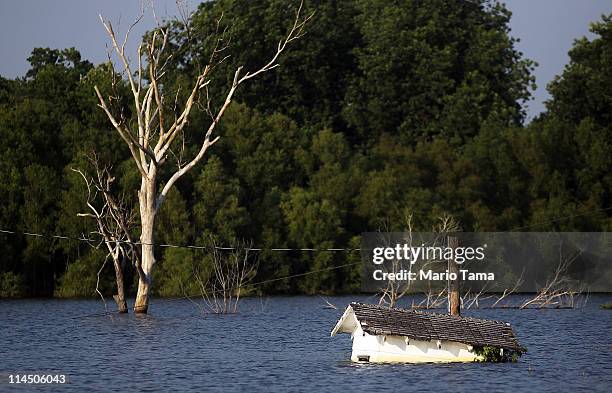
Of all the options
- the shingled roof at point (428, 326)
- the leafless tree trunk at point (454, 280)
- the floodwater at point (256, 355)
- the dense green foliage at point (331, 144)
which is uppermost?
the dense green foliage at point (331, 144)

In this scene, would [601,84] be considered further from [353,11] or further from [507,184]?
[353,11]

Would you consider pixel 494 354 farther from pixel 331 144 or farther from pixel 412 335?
pixel 331 144

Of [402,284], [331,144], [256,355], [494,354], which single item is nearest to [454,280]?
[494,354]

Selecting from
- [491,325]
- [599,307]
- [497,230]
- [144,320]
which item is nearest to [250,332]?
[144,320]

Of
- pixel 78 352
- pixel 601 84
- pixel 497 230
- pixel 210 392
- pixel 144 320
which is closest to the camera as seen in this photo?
pixel 210 392

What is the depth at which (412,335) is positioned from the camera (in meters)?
34.0

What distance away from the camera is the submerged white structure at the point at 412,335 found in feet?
112

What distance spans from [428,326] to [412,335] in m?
0.68

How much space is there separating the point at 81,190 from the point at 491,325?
4152 centimetres

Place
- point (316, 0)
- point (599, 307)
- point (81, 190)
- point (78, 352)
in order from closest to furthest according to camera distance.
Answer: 1. point (78, 352)
2. point (599, 307)
3. point (81, 190)
4. point (316, 0)

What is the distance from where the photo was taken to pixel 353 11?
317 feet

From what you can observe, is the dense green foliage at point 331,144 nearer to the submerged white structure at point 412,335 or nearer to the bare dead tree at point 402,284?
the bare dead tree at point 402,284

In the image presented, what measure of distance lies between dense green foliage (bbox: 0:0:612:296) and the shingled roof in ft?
102

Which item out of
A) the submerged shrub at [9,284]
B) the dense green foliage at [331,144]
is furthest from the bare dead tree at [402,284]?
the submerged shrub at [9,284]
